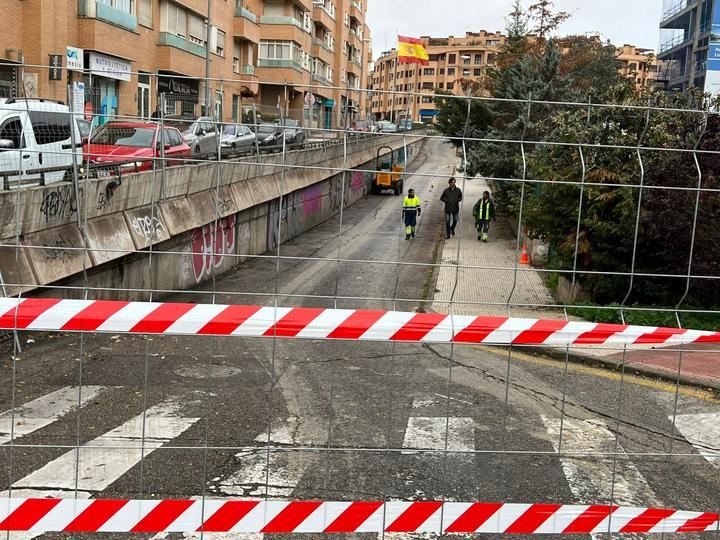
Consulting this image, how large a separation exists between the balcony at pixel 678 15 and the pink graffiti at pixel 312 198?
59.8 m

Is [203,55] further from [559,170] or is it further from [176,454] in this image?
→ [176,454]

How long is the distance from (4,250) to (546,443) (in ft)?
20.7

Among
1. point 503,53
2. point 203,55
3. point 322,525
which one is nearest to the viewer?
point 322,525

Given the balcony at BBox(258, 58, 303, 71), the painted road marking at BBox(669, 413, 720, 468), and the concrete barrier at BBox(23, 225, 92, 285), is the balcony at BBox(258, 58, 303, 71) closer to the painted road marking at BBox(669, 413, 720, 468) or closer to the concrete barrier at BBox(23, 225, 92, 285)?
the concrete barrier at BBox(23, 225, 92, 285)

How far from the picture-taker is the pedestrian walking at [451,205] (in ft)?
18.9

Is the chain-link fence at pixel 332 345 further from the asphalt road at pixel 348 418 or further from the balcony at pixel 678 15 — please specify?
the balcony at pixel 678 15

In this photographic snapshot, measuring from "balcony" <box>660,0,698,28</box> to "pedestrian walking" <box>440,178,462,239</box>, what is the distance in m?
59.5

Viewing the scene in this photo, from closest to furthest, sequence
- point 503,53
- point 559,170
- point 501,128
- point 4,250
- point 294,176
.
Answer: point 294,176 → point 4,250 → point 559,170 → point 501,128 → point 503,53

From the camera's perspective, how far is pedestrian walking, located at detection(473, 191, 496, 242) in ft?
20.6

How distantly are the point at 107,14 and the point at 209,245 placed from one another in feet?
91.4

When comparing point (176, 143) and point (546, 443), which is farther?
point (176, 143)

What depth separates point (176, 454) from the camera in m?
6.22

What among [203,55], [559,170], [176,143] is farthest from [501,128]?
[203,55]

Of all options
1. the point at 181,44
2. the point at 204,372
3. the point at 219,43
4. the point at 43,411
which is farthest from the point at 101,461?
the point at 219,43
